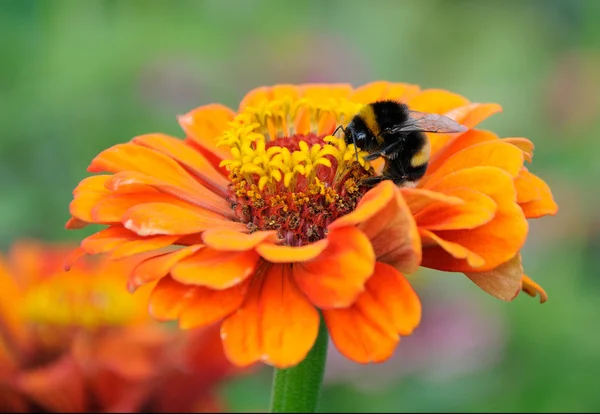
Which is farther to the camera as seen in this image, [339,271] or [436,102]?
[436,102]

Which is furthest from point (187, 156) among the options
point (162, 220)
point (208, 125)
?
point (162, 220)

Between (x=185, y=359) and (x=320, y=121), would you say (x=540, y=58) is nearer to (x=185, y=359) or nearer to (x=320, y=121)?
(x=320, y=121)

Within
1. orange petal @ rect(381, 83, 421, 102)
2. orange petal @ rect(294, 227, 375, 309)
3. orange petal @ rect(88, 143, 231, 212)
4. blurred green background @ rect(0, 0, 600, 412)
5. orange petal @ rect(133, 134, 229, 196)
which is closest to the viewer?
orange petal @ rect(294, 227, 375, 309)

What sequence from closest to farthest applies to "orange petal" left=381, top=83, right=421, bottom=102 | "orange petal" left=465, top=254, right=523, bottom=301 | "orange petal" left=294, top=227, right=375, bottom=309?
1. "orange petal" left=294, top=227, right=375, bottom=309
2. "orange petal" left=465, top=254, right=523, bottom=301
3. "orange petal" left=381, top=83, right=421, bottom=102

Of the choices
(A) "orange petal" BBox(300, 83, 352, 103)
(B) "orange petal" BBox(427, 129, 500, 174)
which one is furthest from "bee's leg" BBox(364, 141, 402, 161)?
(A) "orange petal" BBox(300, 83, 352, 103)

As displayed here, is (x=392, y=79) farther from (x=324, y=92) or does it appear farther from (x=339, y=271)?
(x=339, y=271)

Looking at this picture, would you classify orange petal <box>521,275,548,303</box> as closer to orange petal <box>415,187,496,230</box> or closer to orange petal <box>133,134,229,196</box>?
orange petal <box>415,187,496,230</box>
